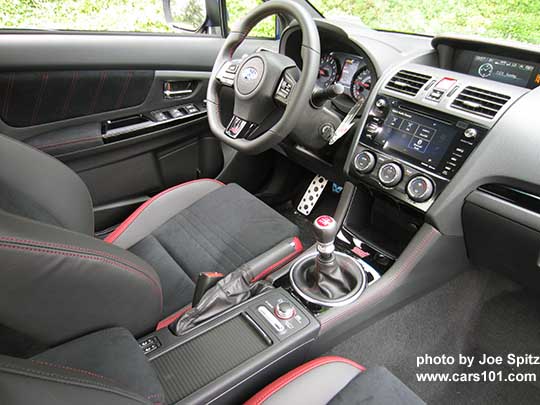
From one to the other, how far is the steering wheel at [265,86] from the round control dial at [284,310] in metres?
0.48

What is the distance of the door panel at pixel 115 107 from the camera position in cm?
156

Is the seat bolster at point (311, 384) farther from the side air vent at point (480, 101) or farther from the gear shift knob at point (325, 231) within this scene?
the side air vent at point (480, 101)

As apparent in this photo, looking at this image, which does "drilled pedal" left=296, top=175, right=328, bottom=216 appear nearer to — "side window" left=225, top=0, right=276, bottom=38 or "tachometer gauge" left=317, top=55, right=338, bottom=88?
"tachometer gauge" left=317, top=55, right=338, bottom=88

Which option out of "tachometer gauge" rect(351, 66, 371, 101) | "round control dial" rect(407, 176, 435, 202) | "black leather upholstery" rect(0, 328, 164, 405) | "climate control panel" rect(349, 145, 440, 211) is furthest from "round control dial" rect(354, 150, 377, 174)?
"black leather upholstery" rect(0, 328, 164, 405)

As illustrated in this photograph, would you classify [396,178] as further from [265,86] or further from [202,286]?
[202,286]

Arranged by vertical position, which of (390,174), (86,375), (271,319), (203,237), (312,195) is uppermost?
(390,174)

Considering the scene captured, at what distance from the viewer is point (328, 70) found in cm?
173

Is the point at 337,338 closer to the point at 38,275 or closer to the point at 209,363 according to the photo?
the point at 209,363

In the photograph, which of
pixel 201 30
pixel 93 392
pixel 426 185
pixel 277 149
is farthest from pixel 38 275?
pixel 201 30

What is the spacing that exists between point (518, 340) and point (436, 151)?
0.76 metres

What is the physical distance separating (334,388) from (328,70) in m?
1.24

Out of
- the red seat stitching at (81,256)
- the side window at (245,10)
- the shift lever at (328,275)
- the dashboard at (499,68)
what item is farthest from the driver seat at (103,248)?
the side window at (245,10)

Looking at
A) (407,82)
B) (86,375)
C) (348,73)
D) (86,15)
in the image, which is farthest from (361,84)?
(86,375)

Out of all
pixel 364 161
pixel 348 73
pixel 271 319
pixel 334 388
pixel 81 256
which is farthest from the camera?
pixel 348 73
